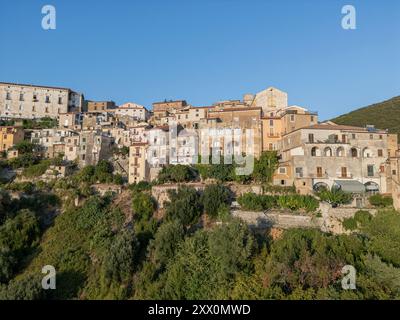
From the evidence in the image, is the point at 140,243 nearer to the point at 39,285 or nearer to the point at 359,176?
the point at 39,285

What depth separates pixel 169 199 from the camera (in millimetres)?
39125

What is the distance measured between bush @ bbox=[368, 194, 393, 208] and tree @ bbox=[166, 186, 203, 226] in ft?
47.5

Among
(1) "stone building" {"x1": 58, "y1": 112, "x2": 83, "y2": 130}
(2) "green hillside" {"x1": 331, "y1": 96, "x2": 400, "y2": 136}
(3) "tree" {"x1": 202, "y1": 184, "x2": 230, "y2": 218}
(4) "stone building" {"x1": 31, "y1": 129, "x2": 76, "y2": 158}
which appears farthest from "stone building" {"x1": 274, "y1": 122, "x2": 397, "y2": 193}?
(1) "stone building" {"x1": 58, "y1": 112, "x2": 83, "y2": 130}

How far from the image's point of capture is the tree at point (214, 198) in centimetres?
3600

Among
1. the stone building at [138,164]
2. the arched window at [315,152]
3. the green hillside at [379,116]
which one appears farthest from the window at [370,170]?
the green hillside at [379,116]

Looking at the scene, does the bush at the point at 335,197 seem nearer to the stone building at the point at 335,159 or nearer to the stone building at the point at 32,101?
the stone building at the point at 335,159

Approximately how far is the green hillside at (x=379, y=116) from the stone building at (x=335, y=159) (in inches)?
964

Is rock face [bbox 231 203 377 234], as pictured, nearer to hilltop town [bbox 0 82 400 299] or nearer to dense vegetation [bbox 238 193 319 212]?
hilltop town [bbox 0 82 400 299]

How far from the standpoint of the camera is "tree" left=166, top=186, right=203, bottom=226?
35341 millimetres

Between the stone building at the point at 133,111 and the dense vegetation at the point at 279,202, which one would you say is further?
the stone building at the point at 133,111

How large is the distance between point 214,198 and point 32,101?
45.9 meters
